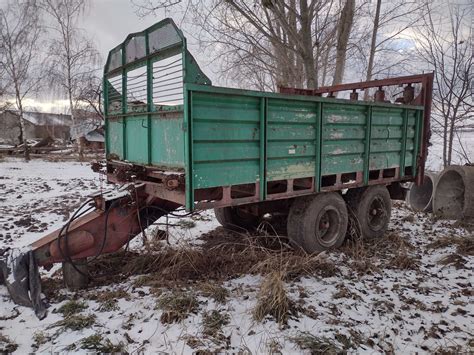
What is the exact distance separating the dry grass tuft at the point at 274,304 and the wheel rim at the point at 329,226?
163 cm

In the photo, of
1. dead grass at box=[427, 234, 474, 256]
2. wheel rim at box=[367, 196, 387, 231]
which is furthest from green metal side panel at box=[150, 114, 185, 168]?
dead grass at box=[427, 234, 474, 256]

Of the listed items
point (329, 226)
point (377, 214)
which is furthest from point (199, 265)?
point (377, 214)

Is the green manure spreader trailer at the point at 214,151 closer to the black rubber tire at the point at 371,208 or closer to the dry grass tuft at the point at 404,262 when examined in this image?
the black rubber tire at the point at 371,208

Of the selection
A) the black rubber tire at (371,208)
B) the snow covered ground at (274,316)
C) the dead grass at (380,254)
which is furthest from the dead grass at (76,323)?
the black rubber tire at (371,208)

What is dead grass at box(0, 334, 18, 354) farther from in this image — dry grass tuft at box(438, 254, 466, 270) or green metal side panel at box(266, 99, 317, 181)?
dry grass tuft at box(438, 254, 466, 270)

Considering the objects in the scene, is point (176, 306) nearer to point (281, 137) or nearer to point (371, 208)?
point (281, 137)

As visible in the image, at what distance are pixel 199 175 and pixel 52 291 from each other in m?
1.85

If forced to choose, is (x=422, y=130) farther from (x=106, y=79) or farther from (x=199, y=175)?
(x=106, y=79)

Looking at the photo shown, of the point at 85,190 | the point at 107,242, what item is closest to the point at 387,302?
the point at 107,242

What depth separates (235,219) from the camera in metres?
5.60

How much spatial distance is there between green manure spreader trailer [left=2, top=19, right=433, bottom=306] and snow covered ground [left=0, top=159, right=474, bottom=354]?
52 cm

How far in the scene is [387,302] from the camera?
333 cm

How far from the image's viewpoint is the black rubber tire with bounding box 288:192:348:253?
437 cm

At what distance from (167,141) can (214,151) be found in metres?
0.58
